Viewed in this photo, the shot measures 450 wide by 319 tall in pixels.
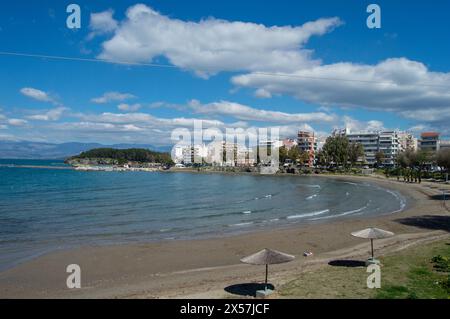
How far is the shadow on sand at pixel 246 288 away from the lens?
16.5 metres

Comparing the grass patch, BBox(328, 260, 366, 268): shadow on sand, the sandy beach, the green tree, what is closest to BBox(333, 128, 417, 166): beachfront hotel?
the green tree

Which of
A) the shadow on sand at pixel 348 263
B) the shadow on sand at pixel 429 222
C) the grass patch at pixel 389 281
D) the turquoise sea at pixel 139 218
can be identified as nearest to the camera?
the grass patch at pixel 389 281

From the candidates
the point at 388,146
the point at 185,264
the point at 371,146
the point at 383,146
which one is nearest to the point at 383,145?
the point at 383,146

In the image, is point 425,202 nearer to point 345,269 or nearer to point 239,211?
point 239,211

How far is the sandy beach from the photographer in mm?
17703

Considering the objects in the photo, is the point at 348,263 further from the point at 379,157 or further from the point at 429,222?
the point at 379,157

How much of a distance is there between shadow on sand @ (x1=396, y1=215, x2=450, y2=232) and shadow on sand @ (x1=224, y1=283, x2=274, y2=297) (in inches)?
829

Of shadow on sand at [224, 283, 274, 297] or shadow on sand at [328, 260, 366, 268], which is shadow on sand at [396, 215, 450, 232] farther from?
shadow on sand at [224, 283, 274, 297]

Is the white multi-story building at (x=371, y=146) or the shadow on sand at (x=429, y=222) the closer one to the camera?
the shadow on sand at (x=429, y=222)

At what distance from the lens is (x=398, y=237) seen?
95.1ft

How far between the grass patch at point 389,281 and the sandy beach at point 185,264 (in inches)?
49.3

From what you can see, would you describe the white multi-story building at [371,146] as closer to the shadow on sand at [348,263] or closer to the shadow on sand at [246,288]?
the shadow on sand at [348,263]

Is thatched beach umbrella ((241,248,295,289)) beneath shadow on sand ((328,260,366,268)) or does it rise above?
above

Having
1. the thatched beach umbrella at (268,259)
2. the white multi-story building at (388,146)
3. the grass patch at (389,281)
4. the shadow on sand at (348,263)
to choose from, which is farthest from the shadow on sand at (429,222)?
the white multi-story building at (388,146)
